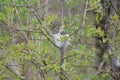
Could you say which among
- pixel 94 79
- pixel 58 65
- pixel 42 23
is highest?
pixel 42 23

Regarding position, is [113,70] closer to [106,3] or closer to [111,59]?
[111,59]

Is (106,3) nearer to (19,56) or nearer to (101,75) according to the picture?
(101,75)

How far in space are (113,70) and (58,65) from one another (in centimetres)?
61

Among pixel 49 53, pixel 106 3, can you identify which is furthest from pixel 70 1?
pixel 49 53

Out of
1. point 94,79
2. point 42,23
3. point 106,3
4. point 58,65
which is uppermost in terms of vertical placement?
point 106,3

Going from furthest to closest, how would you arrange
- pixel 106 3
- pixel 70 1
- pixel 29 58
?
pixel 70 1 < pixel 106 3 < pixel 29 58

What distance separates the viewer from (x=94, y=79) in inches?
103

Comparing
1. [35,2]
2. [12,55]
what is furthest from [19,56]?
[35,2]

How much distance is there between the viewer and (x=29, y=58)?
2371 millimetres

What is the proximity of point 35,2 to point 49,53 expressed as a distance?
48 centimetres

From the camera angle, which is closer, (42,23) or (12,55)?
(42,23)

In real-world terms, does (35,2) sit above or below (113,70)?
above

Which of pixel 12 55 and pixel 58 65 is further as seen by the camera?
pixel 12 55

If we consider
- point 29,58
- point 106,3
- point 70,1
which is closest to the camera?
point 29,58
